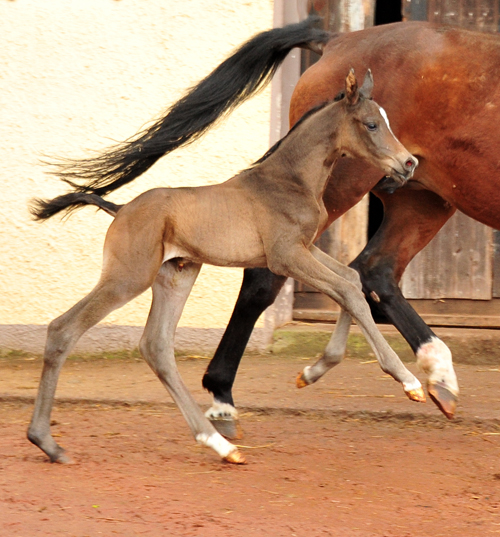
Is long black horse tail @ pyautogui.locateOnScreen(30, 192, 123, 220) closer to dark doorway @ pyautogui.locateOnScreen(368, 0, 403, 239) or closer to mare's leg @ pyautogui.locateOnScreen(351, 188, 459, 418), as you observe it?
mare's leg @ pyautogui.locateOnScreen(351, 188, 459, 418)

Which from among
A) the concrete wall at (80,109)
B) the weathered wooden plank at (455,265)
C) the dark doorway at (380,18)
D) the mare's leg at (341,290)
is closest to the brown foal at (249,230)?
the mare's leg at (341,290)

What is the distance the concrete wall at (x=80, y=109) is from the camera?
618 centimetres

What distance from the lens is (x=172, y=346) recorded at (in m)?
3.82

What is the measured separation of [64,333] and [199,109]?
1.34 m

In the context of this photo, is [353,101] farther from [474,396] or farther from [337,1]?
[337,1]

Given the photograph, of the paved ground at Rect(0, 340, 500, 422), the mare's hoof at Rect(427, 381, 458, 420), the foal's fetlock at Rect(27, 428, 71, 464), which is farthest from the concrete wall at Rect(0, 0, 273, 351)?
the foal's fetlock at Rect(27, 428, 71, 464)

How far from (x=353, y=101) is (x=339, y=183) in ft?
2.20

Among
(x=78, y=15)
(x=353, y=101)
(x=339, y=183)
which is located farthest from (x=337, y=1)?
(x=353, y=101)

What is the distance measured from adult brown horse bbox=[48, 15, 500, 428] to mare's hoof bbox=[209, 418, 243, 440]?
0.03 meters

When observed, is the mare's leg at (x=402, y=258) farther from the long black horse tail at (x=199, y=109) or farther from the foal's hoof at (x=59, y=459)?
the foal's hoof at (x=59, y=459)

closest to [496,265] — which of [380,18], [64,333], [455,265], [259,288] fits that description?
[455,265]

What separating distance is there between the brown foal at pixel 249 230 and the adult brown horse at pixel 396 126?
0.45 meters

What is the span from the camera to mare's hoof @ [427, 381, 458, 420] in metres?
3.96

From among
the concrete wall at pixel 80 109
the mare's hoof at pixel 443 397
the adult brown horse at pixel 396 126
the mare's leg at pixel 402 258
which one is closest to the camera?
the mare's hoof at pixel 443 397
